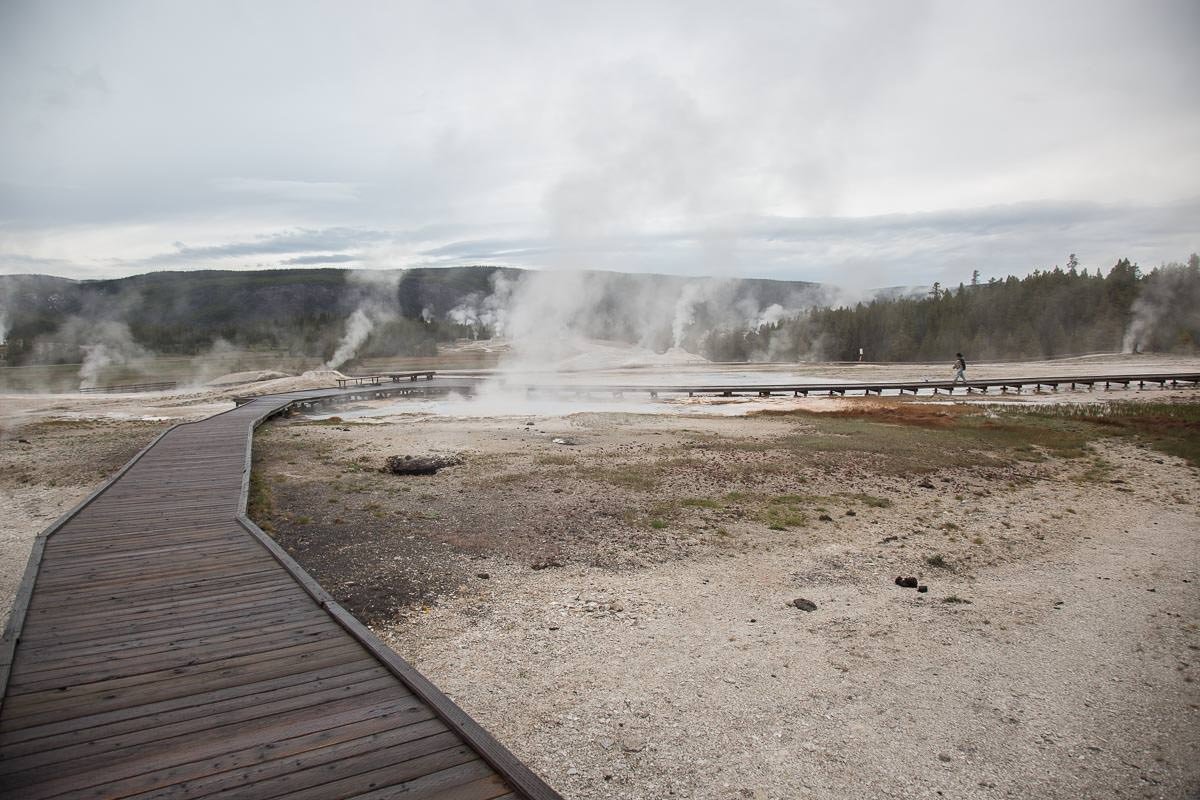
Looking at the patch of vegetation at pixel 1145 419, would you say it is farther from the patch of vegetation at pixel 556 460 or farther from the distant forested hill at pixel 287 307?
the distant forested hill at pixel 287 307

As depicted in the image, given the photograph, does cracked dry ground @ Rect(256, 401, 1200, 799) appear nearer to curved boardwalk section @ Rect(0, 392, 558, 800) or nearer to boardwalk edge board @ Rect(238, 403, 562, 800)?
boardwalk edge board @ Rect(238, 403, 562, 800)

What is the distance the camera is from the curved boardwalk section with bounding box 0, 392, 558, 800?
11.2 feet

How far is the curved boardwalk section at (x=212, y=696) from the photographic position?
11.2 ft

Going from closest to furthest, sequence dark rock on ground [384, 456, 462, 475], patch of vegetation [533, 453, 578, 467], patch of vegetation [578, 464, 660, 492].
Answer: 1. patch of vegetation [578, 464, 660, 492]
2. dark rock on ground [384, 456, 462, 475]
3. patch of vegetation [533, 453, 578, 467]

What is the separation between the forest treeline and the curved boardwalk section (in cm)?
7324

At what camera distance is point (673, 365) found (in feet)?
212

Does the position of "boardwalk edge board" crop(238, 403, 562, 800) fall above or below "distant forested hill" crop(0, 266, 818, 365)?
below

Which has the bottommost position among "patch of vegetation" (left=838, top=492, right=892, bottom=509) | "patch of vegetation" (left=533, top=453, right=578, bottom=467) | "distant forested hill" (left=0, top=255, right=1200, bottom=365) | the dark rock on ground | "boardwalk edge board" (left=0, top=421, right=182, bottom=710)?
the dark rock on ground

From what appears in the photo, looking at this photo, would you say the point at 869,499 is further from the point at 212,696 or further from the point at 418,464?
the point at 212,696

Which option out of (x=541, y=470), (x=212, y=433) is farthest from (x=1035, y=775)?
(x=212, y=433)

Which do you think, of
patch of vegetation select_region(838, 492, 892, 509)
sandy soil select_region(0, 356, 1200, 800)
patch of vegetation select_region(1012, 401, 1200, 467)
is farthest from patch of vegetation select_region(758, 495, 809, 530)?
patch of vegetation select_region(1012, 401, 1200, 467)

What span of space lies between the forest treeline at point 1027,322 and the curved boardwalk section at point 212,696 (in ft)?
240

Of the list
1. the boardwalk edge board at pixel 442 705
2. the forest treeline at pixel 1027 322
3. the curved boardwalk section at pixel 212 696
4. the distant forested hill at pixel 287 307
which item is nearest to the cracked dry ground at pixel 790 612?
the boardwalk edge board at pixel 442 705

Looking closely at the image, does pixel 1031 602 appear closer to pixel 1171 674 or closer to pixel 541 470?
pixel 1171 674
